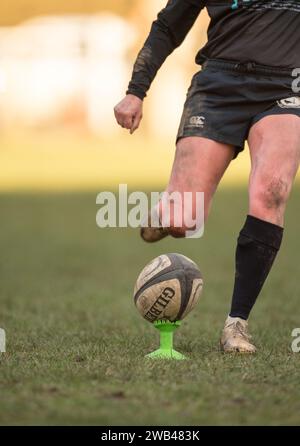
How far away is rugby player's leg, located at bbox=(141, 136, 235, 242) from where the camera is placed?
17.7 feet

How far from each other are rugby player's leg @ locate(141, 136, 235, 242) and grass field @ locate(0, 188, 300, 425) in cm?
82

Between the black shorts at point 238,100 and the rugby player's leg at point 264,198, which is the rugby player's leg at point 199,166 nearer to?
the black shorts at point 238,100

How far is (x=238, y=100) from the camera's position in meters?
5.36

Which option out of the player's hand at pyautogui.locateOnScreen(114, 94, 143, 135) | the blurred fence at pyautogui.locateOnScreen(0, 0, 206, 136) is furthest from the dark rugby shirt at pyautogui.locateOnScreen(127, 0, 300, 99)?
the blurred fence at pyautogui.locateOnScreen(0, 0, 206, 136)

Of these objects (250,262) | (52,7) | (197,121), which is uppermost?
(52,7)

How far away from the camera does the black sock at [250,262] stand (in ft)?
17.2

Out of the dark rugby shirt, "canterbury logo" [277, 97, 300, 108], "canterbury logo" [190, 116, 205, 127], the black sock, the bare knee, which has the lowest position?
the black sock

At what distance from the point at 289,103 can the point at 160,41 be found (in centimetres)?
96

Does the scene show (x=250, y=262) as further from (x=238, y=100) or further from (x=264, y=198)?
(x=238, y=100)

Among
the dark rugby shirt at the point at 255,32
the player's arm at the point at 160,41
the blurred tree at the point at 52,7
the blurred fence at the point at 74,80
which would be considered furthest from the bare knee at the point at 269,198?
the blurred tree at the point at 52,7

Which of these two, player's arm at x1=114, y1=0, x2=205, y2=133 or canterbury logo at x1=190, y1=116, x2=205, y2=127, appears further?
player's arm at x1=114, y1=0, x2=205, y2=133

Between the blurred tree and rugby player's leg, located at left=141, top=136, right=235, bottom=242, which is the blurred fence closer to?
the blurred tree

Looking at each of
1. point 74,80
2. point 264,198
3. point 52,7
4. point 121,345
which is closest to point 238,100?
point 264,198
